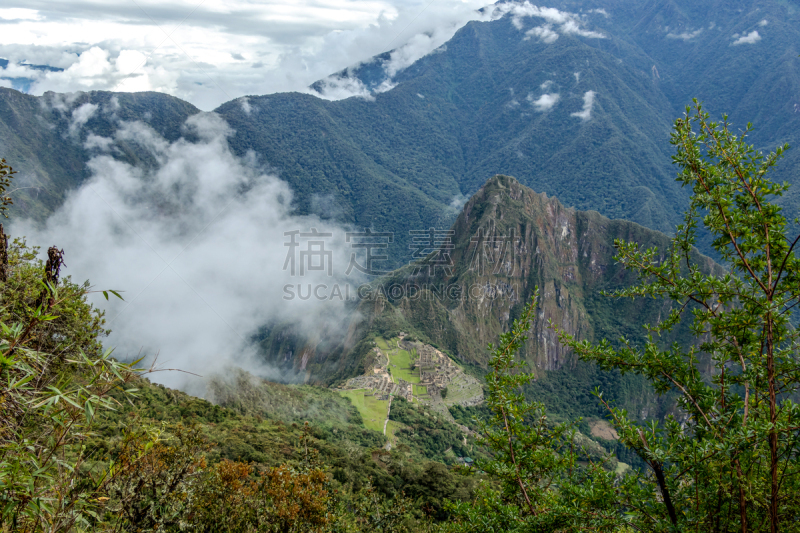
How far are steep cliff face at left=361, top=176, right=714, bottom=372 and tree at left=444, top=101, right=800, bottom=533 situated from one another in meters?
93.4

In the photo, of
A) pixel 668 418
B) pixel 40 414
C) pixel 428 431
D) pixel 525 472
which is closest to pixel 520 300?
pixel 428 431

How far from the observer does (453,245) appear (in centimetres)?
12444

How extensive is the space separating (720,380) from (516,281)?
115049 millimetres

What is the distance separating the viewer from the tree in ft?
18.4

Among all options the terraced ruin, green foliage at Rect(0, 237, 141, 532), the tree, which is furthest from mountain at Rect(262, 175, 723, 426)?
green foliage at Rect(0, 237, 141, 532)

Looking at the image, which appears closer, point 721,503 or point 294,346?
point 721,503

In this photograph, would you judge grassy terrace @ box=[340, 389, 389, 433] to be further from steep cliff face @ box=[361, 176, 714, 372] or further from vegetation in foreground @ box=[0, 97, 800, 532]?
vegetation in foreground @ box=[0, 97, 800, 532]

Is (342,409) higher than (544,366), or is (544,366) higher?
(342,409)

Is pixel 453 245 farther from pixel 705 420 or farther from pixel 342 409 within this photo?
pixel 705 420

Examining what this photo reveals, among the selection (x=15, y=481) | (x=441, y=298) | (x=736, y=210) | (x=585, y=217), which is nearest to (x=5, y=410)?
(x=15, y=481)

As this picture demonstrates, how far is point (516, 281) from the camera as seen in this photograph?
118 metres

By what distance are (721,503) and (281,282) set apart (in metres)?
201

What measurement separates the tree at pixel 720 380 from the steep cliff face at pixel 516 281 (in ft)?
306

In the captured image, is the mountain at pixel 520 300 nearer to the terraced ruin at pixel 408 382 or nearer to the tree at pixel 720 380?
the terraced ruin at pixel 408 382
